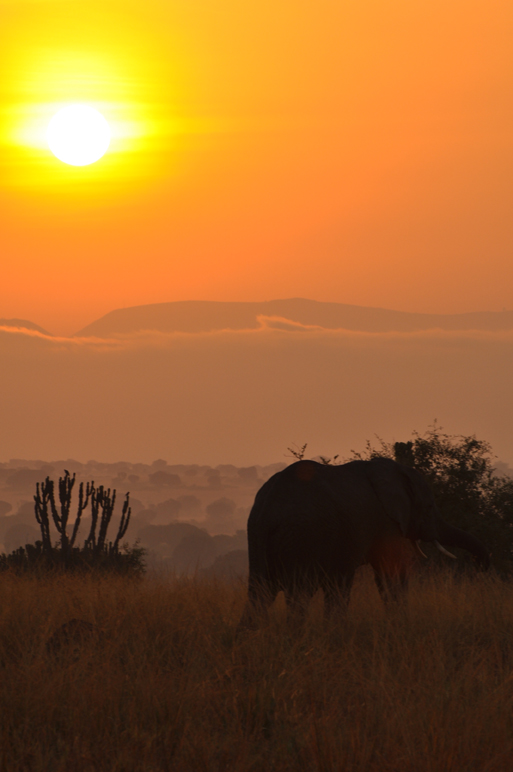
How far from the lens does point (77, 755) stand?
215 inches

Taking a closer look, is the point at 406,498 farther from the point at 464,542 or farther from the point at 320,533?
the point at 320,533

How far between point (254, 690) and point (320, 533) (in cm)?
298

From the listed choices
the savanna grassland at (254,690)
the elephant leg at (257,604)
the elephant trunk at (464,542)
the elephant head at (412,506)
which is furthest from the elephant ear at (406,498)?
the elephant leg at (257,604)

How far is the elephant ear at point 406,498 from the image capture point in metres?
10.1

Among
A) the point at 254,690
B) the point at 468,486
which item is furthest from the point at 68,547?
the point at 254,690

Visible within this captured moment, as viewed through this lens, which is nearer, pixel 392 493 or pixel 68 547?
pixel 392 493

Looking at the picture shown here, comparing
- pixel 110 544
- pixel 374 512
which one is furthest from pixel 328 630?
pixel 110 544

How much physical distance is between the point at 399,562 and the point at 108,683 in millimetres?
4611

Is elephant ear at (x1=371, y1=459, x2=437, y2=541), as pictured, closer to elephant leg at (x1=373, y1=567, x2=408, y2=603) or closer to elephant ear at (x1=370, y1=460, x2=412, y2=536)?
elephant ear at (x1=370, y1=460, x2=412, y2=536)

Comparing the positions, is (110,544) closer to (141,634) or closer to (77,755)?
(141,634)

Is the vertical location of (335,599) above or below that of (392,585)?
below

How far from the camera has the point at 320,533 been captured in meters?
9.23

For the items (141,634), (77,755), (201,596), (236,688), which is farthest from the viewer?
(201,596)

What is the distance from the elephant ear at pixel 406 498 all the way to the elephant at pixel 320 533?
15 millimetres
